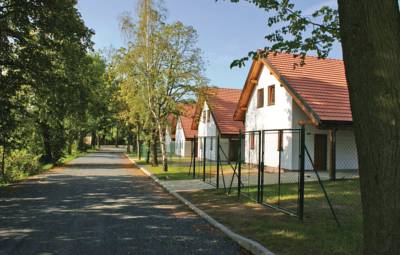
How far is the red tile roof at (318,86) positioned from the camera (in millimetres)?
19125

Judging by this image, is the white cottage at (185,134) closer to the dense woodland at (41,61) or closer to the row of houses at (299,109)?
the row of houses at (299,109)

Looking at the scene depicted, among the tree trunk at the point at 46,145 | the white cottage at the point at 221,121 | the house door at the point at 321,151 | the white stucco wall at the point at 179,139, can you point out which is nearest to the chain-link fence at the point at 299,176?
the house door at the point at 321,151

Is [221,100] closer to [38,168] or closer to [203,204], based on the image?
[38,168]

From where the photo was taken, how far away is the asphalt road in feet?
22.6

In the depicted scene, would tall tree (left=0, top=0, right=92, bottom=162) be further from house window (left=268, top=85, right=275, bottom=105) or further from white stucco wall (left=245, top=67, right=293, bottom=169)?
house window (left=268, top=85, right=275, bottom=105)

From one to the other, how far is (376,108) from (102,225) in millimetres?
6589

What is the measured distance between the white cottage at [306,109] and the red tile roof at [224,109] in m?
4.73

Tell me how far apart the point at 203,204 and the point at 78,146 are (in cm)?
5007

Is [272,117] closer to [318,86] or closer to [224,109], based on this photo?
[318,86]

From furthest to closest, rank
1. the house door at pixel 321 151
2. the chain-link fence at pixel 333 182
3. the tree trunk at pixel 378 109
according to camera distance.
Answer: the house door at pixel 321 151 → the chain-link fence at pixel 333 182 → the tree trunk at pixel 378 109

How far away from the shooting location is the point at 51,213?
33.7 ft

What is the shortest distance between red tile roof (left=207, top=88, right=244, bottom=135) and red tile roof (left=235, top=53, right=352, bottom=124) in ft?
21.4

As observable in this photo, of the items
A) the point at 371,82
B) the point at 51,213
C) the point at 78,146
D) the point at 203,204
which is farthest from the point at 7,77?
the point at 78,146

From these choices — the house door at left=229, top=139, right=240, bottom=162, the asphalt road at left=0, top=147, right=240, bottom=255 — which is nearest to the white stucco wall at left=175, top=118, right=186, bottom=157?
the house door at left=229, top=139, right=240, bottom=162
